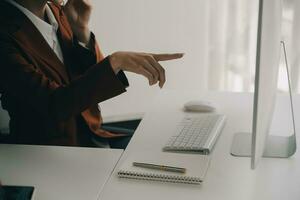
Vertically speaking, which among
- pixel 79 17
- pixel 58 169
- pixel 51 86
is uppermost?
pixel 79 17

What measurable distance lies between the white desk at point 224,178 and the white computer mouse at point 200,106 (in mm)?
82

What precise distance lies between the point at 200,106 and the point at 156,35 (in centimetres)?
83

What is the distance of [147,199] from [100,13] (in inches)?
50.9

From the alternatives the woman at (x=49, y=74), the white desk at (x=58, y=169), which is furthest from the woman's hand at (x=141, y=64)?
the white desk at (x=58, y=169)

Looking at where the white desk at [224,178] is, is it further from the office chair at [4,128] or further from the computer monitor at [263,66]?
the office chair at [4,128]

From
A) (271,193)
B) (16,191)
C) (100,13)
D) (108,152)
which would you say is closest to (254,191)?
(271,193)

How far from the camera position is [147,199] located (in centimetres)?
137

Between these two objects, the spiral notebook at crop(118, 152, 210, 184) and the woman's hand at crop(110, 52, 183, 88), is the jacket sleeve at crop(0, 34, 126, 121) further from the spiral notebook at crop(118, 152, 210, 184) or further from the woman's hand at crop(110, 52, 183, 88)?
the spiral notebook at crop(118, 152, 210, 184)

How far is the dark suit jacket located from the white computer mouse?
0.28 meters

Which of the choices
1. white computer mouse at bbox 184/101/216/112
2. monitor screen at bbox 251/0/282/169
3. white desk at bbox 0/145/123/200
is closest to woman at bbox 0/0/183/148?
white desk at bbox 0/145/123/200

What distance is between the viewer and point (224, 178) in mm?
1465

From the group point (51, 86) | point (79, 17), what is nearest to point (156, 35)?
point (79, 17)

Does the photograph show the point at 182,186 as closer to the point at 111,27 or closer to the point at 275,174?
the point at 275,174

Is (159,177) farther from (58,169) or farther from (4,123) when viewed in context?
(4,123)
